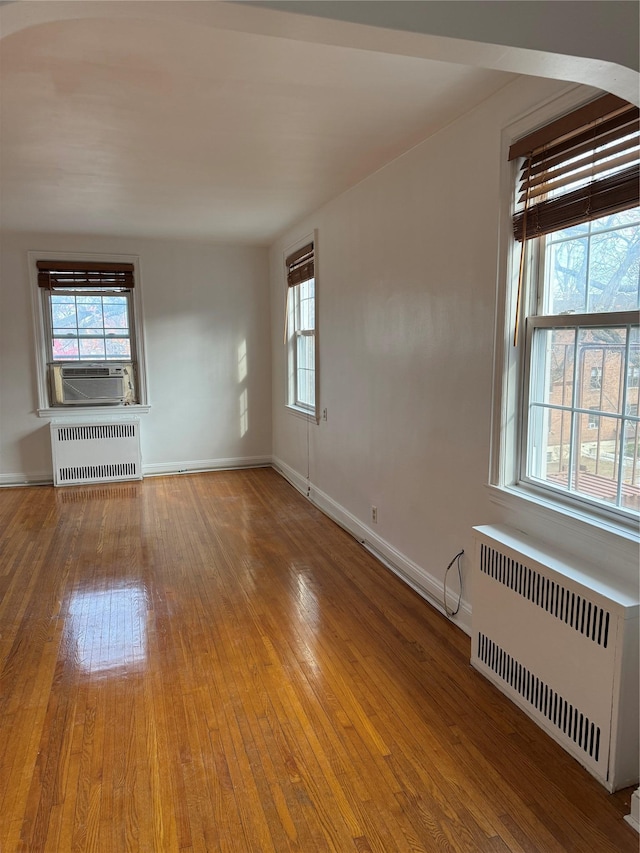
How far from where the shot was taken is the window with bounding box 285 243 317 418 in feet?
17.3

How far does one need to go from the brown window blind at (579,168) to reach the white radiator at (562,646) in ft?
4.19

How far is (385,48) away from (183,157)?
228 cm

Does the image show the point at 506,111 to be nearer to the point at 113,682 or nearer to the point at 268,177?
the point at 268,177

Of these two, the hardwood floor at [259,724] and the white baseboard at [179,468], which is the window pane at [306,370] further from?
the hardwood floor at [259,724]

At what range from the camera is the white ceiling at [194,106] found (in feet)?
6.66

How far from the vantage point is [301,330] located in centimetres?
573

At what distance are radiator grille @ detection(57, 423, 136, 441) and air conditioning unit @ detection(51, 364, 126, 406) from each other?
29cm

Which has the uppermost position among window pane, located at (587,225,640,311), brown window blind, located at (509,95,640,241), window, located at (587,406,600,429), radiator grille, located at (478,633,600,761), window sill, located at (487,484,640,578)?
brown window blind, located at (509,95,640,241)

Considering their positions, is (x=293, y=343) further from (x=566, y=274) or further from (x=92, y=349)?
(x=566, y=274)

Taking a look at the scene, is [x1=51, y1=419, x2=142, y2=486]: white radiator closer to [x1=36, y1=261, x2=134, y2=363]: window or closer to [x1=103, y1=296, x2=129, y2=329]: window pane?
[x1=36, y1=261, x2=134, y2=363]: window

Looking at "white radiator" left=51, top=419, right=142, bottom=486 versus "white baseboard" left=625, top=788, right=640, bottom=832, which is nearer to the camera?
"white baseboard" left=625, top=788, right=640, bottom=832

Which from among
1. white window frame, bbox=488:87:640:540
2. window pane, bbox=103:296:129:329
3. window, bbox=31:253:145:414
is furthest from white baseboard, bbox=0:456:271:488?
white window frame, bbox=488:87:640:540

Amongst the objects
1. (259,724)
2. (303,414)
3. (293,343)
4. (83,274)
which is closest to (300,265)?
(293,343)

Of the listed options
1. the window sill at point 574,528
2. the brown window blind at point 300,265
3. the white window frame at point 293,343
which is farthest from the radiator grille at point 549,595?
the brown window blind at point 300,265
